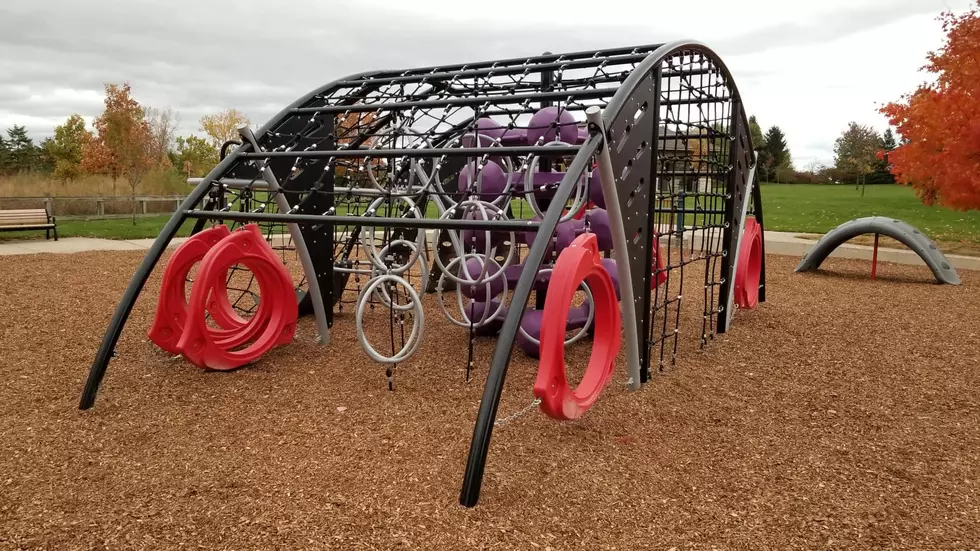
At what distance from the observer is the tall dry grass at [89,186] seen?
19.6m

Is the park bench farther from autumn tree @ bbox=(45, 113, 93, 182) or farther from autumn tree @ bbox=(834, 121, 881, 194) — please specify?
autumn tree @ bbox=(834, 121, 881, 194)

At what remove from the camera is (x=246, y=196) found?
489 cm

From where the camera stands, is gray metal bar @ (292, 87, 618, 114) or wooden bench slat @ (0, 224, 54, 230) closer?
gray metal bar @ (292, 87, 618, 114)

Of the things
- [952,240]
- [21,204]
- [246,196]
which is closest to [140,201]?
[21,204]

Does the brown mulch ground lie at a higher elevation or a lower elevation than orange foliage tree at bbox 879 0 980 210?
lower

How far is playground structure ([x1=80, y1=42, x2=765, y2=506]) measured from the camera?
3498mm

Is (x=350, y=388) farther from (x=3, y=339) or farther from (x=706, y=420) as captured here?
(x=3, y=339)

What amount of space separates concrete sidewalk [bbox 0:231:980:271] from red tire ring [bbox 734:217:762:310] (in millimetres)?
5164

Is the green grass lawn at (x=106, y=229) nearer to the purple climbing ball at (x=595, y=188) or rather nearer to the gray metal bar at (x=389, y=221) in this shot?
the gray metal bar at (x=389, y=221)

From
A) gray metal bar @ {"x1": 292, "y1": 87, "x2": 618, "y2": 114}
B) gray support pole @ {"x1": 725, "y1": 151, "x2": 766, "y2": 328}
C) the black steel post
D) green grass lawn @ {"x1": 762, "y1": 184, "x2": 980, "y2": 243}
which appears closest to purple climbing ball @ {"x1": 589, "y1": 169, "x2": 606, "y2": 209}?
gray metal bar @ {"x1": 292, "y1": 87, "x2": 618, "y2": 114}

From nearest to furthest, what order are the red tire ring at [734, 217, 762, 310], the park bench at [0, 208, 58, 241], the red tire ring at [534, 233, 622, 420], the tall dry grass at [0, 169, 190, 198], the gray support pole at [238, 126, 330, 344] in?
the red tire ring at [534, 233, 622, 420]
the gray support pole at [238, 126, 330, 344]
the red tire ring at [734, 217, 762, 310]
the park bench at [0, 208, 58, 241]
the tall dry grass at [0, 169, 190, 198]

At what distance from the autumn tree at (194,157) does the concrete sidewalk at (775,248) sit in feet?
71.0

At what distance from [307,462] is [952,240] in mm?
14964

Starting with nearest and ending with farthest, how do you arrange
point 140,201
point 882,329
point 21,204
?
1. point 882,329
2. point 21,204
3. point 140,201
